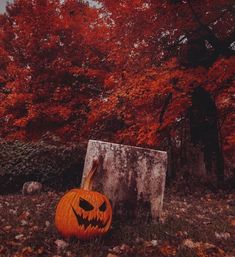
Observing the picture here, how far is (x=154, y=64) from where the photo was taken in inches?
490

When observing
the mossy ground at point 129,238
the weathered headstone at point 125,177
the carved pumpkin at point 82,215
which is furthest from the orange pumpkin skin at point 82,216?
the weathered headstone at point 125,177

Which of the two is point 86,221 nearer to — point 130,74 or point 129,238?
point 129,238

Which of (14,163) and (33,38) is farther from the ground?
(33,38)

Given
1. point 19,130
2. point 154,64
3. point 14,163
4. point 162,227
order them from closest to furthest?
point 162,227, point 14,163, point 154,64, point 19,130

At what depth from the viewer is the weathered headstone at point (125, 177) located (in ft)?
17.6

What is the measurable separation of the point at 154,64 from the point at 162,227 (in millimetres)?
8008

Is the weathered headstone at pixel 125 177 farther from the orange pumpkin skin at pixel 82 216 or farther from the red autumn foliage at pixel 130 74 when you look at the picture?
the red autumn foliage at pixel 130 74

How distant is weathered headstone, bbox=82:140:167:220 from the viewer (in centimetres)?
536

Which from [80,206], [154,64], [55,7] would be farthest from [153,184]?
[55,7]

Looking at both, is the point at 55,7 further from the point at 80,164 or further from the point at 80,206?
the point at 80,206

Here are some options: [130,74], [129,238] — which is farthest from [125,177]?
[130,74]

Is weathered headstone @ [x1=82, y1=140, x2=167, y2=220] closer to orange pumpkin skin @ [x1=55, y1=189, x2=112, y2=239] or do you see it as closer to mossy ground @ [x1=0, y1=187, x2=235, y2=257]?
mossy ground @ [x1=0, y1=187, x2=235, y2=257]

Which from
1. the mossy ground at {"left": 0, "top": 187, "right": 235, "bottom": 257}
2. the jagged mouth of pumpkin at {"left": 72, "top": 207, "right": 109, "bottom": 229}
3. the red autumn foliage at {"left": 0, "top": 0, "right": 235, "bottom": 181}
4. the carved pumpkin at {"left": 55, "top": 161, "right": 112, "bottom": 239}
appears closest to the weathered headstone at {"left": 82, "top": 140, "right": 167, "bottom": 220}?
the mossy ground at {"left": 0, "top": 187, "right": 235, "bottom": 257}

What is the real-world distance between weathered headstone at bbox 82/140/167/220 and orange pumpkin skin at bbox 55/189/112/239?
2.37 feet
